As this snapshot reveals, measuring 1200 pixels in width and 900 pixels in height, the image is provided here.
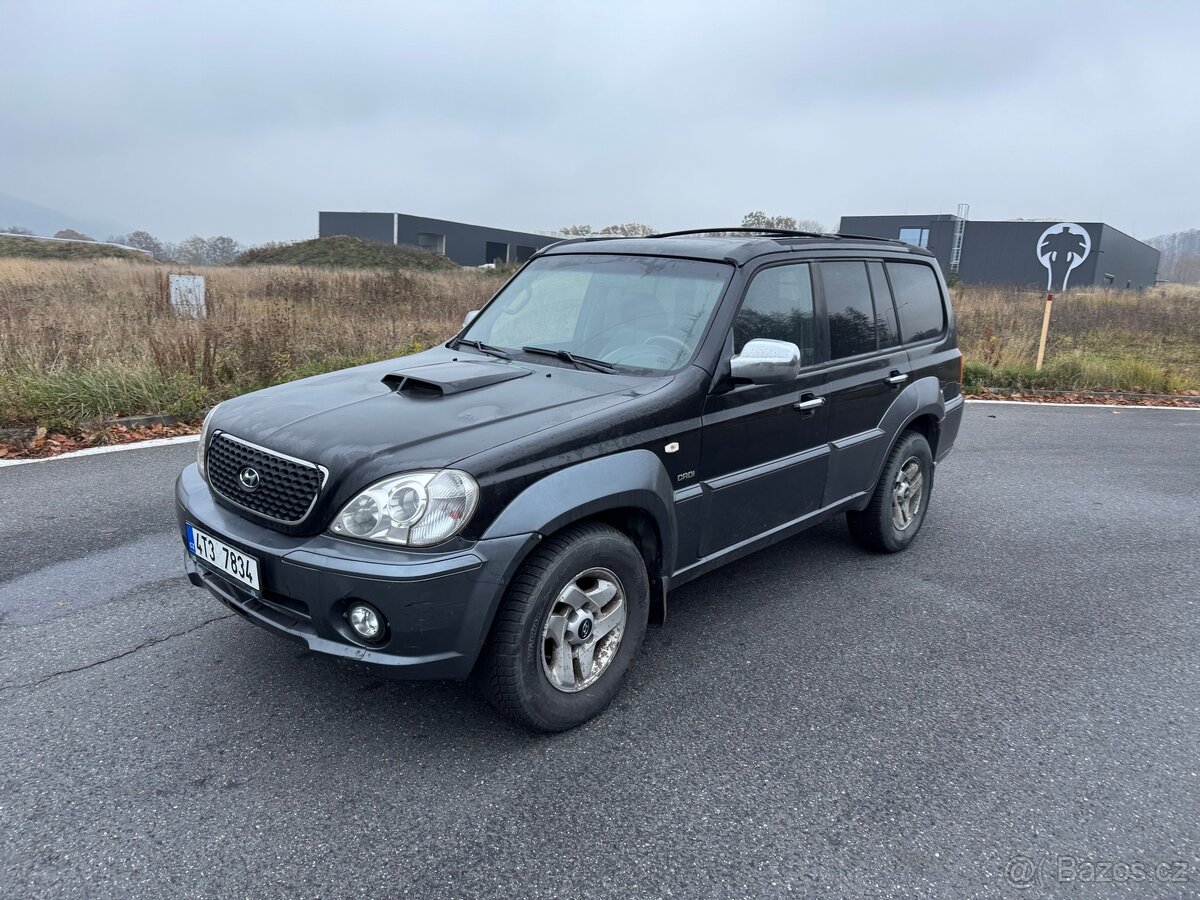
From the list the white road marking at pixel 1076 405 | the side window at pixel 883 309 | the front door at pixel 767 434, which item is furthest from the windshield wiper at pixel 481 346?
the white road marking at pixel 1076 405

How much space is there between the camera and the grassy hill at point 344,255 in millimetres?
48625

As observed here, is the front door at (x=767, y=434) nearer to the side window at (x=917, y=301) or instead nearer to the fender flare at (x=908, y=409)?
the fender flare at (x=908, y=409)

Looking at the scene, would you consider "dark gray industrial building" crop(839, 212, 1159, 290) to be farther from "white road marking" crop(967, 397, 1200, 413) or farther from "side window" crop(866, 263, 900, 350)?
"side window" crop(866, 263, 900, 350)

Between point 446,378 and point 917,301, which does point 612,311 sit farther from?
point 917,301

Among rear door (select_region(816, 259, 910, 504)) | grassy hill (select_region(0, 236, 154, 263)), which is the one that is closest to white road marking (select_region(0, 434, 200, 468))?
rear door (select_region(816, 259, 910, 504))

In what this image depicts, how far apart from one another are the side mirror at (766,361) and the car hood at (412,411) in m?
0.34

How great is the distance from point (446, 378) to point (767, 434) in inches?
59.9

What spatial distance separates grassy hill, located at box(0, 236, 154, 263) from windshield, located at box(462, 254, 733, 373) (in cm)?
5012

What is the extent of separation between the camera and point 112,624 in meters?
3.81

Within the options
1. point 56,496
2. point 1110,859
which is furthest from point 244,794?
point 56,496

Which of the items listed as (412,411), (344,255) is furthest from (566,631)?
(344,255)

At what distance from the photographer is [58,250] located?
4994cm

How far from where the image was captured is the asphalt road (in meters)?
2.42

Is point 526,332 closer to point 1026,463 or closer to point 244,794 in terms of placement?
point 244,794
